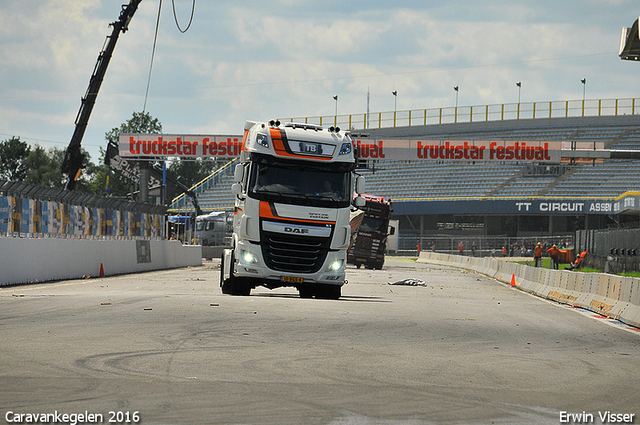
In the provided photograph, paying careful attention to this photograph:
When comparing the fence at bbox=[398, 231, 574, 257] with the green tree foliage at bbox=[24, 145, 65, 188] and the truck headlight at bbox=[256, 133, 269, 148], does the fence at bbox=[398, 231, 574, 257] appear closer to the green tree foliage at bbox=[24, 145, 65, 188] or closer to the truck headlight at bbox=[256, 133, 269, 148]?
the truck headlight at bbox=[256, 133, 269, 148]

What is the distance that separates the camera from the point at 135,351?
893 cm

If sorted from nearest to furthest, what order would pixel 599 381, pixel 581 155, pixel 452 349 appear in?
pixel 599 381
pixel 452 349
pixel 581 155

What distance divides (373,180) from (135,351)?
6946cm

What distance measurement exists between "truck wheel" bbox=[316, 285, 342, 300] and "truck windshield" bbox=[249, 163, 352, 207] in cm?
210

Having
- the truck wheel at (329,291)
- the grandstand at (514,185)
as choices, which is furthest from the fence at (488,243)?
the truck wheel at (329,291)

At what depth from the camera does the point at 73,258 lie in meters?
25.8

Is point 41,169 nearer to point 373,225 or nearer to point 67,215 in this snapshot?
point 373,225

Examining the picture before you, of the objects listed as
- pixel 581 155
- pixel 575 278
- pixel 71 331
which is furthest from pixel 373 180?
pixel 71 331

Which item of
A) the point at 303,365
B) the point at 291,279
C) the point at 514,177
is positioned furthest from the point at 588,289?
the point at 514,177

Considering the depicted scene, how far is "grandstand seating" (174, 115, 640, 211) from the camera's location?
68.2m

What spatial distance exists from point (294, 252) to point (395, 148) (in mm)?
35702

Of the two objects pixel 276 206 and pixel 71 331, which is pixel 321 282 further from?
pixel 71 331

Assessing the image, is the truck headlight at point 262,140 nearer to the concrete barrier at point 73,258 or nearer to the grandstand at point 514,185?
the concrete barrier at point 73,258

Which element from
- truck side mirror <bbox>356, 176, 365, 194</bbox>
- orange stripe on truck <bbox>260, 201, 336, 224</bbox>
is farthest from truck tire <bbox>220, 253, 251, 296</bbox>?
truck side mirror <bbox>356, 176, 365, 194</bbox>
